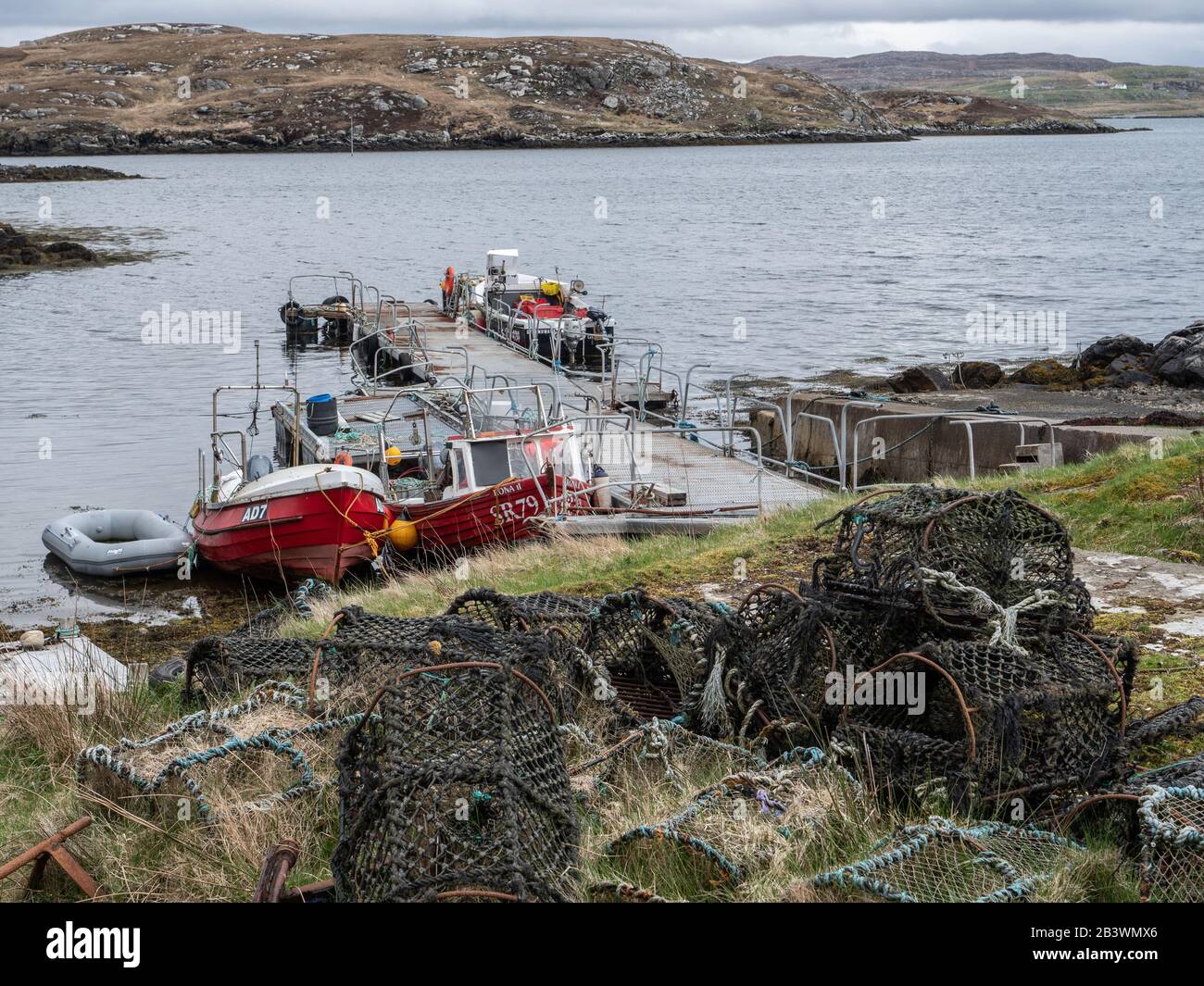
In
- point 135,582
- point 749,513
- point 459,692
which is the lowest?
point 135,582

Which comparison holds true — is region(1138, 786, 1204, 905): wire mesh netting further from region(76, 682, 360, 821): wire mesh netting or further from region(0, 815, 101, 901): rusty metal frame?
region(0, 815, 101, 901): rusty metal frame

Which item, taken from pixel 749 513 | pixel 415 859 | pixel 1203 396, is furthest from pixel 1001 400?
pixel 415 859

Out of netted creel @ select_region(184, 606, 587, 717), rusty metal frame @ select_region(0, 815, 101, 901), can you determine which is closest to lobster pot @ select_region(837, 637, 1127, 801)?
netted creel @ select_region(184, 606, 587, 717)

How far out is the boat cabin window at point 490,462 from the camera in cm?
1623

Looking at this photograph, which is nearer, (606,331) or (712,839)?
(712,839)

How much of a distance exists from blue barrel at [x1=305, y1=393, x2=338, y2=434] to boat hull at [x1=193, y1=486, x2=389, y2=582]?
9.81 feet

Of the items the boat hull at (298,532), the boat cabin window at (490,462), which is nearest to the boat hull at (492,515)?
the boat cabin window at (490,462)

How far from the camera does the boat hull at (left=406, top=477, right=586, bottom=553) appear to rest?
15734mm

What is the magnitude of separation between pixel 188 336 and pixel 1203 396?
3200 cm

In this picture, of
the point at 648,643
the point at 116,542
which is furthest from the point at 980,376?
the point at 648,643

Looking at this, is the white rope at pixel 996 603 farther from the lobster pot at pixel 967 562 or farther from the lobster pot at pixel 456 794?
the lobster pot at pixel 456 794

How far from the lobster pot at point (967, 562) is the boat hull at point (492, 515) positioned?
32.3 ft

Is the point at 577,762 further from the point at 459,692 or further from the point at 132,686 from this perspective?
the point at 132,686
